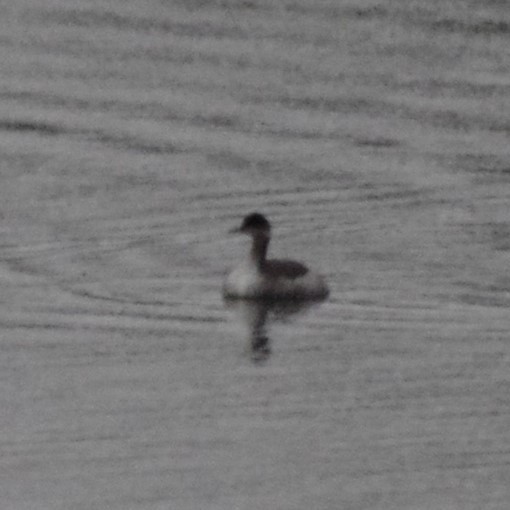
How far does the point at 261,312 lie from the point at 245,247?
1.48 meters

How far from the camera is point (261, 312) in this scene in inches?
976

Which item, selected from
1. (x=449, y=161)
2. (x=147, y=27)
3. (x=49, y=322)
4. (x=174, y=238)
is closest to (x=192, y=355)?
(x=49, y=322)

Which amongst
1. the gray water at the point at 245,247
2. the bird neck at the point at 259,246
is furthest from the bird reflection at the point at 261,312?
the bird neck at the point at 259,246

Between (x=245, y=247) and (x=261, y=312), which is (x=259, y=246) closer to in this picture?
(x=261, y=312)

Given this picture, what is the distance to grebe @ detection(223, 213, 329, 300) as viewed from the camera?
24359mm

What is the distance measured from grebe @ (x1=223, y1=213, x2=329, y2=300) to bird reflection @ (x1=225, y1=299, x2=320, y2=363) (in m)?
0.05

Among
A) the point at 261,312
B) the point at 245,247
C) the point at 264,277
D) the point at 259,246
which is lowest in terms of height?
the point at 261,312

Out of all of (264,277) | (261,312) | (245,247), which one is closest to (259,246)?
(264,277)

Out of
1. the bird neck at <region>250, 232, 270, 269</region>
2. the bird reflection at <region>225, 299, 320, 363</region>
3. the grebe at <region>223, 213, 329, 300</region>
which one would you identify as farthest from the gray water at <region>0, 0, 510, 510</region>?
the bird neck at <region>250, 232, 270, 269</region>

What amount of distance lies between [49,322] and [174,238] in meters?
2.59

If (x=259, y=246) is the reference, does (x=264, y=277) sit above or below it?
below

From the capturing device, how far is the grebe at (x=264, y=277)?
24359mm

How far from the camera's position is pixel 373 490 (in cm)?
1959

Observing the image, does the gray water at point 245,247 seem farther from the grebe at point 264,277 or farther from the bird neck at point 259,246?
the bird neck at point 259,246
